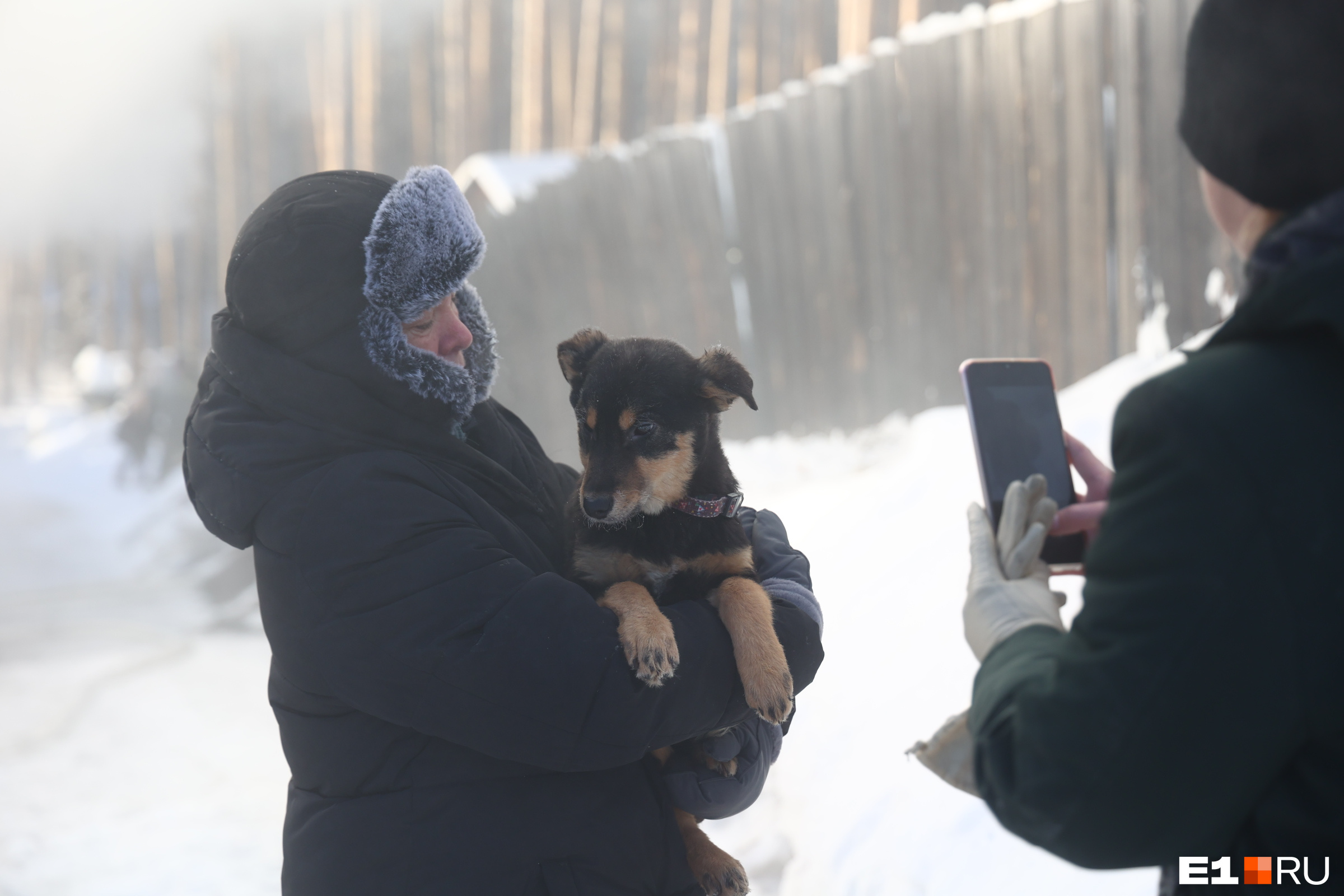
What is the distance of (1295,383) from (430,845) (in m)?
1.38

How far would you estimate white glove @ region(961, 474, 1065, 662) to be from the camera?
1204 millimetres

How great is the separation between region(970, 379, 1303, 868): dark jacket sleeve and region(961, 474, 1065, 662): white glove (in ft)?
0.70

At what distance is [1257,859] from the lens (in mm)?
958

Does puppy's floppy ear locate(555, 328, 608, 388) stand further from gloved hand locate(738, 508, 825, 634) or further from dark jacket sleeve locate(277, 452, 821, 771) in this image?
dark jacket sleeve locate(277, 452, 821, 771)

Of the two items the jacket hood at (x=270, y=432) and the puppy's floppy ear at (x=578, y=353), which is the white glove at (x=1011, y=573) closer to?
the jacket hood at (x=270, y=432)

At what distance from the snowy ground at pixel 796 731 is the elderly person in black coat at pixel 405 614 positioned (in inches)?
58.9

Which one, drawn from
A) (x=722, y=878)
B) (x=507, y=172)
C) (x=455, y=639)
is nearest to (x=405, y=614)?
(x=455, y=639)

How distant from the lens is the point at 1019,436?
148 cm

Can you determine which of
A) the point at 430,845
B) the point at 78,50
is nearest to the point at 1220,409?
the point at 430,845

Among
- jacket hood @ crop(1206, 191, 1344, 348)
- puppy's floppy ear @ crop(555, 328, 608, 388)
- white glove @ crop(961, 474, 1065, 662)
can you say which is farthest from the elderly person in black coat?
jacket hood @ crop(1206, 191, 1344, 348)

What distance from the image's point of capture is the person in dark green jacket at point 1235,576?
87 centimetres

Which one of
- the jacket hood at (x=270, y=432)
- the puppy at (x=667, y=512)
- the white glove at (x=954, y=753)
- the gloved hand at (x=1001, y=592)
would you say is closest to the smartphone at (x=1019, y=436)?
the gloved hand at (x=1001, y=592)

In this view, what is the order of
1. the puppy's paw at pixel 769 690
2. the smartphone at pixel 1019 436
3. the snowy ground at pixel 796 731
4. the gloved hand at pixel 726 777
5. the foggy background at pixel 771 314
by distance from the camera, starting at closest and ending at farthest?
the smartphone at pixel 1019 436 → the puppy's paw at pixel 769 690 → the gloved hand at pixel 726 777 → the snowy ground at pixel 796 731 → the foggy background at pixel 771 314

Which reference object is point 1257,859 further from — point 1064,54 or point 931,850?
point 1064,54
